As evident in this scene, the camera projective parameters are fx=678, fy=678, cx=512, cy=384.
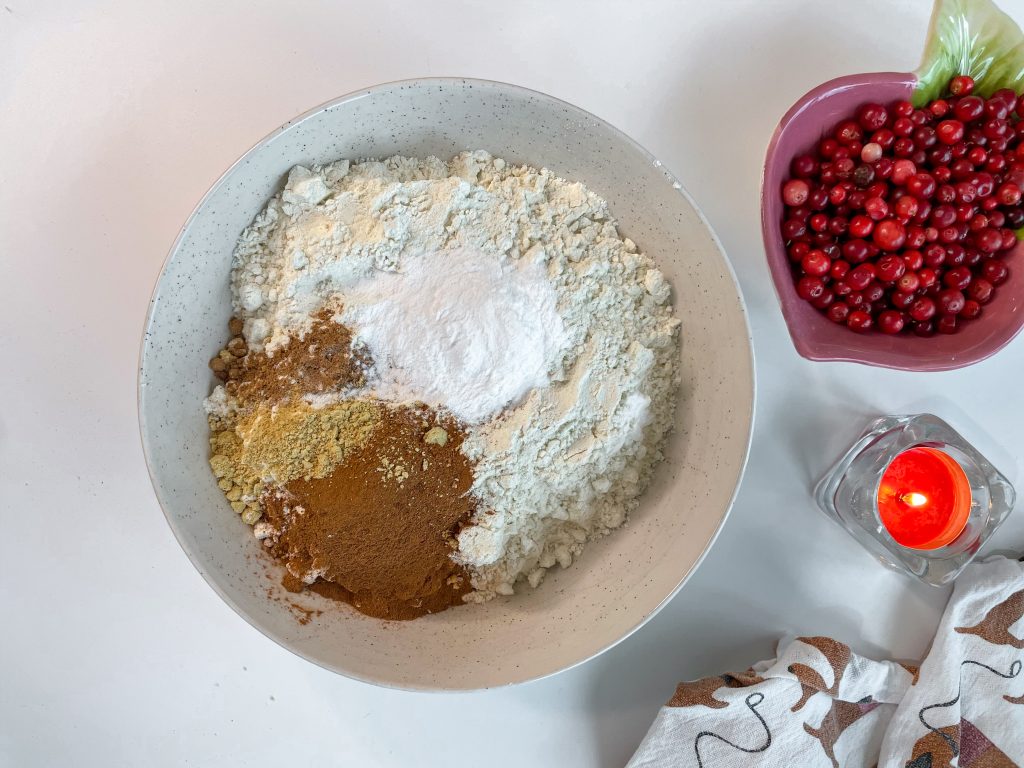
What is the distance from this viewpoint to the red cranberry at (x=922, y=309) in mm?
898

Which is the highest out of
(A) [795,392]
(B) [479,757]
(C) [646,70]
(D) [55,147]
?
(C) [646,70]

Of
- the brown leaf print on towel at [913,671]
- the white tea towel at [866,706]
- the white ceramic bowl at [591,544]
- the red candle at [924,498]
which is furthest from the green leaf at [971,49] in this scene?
the brown leaf print on towel at [913,671]

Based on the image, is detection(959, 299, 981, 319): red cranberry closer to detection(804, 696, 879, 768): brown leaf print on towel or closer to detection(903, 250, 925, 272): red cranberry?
detection(903, 250, 925, 272): red cranberry

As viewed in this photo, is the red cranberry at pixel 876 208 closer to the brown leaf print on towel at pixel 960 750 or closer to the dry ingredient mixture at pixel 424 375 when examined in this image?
the dry ingredient mixture at pixel 424 375

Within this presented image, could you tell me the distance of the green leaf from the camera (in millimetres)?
878

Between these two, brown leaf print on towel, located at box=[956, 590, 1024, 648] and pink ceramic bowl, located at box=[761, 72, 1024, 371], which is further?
brown leaf print on towel, located at box=[956, 590, 1024, 648]

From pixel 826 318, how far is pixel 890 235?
13cm

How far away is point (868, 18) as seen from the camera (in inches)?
39.7

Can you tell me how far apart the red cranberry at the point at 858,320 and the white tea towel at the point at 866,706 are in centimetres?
43

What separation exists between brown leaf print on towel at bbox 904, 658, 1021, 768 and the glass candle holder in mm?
182

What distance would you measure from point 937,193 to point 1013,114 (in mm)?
156

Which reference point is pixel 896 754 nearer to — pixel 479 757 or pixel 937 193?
pixel 479 757

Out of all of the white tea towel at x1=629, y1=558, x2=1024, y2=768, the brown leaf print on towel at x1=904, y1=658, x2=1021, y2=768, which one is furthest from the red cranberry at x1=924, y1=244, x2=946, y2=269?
the brown leaf print on towel at x1=904, y1=658, x2=1021, y2=768

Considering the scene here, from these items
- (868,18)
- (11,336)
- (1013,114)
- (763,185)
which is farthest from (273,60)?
(1013,114)
